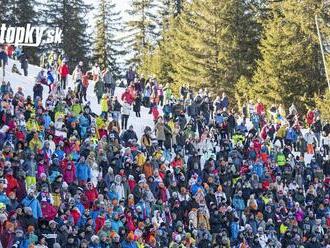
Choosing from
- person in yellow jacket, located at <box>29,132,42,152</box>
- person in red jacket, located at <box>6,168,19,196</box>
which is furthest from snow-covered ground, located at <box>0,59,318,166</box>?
person in red jacket, located at <box>6,168,19,196</box>

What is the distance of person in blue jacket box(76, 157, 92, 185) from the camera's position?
61.3ft

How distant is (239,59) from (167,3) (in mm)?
15397

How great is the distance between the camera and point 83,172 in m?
18.8

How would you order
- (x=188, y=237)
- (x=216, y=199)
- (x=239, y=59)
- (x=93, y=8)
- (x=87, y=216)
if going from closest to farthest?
(x=87, y=216), (x=188, y=237), (x=216, y=199), (x=239, y=59), (x=93, y=8)

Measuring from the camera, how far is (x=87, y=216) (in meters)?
17.2

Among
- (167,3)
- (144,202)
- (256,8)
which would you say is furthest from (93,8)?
(144,202)

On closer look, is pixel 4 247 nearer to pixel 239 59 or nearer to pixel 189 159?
pixel 189 159

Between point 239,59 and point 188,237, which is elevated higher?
point 239,59

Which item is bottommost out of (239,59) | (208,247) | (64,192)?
(208,247)

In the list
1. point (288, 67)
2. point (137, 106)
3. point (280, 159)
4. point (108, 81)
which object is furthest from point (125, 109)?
point (288, 67)

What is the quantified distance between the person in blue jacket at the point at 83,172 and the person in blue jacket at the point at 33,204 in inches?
94.6

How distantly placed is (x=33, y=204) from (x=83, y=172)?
278 cm

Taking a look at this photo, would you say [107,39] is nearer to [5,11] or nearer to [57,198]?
[5,11]

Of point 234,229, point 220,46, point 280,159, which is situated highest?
point 220,46
